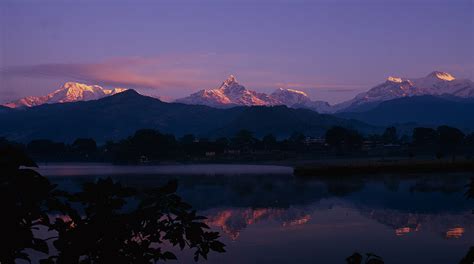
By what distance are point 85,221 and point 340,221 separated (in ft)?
100

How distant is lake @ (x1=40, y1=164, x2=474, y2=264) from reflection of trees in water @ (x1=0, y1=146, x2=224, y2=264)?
17.8 meters

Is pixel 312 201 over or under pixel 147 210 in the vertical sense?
under

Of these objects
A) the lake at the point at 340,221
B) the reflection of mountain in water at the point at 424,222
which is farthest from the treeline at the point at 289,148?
the reflection of mountain in water at the point at 424,222

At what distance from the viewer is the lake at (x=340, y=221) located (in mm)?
24188

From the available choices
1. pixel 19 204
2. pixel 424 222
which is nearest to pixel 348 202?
pixel 424 222

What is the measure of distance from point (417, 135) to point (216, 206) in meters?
136

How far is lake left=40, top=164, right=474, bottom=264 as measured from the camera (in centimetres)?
2419

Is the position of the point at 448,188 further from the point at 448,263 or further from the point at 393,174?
the point at 448,263

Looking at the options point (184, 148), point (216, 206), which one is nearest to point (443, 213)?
point (216, 206)

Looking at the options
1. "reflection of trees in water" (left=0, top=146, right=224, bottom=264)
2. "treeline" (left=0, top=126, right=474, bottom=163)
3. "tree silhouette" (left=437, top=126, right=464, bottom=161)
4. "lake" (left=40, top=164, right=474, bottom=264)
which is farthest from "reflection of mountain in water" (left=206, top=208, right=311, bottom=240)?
"treeline" (left=0, top=126, right=474, bottom=163)

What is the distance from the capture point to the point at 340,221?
112 feet

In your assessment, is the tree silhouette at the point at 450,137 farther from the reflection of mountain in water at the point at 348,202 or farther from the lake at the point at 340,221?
the lake at the point at 340,221

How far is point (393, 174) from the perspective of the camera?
246 feet

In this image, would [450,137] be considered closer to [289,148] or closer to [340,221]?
[289,148]
